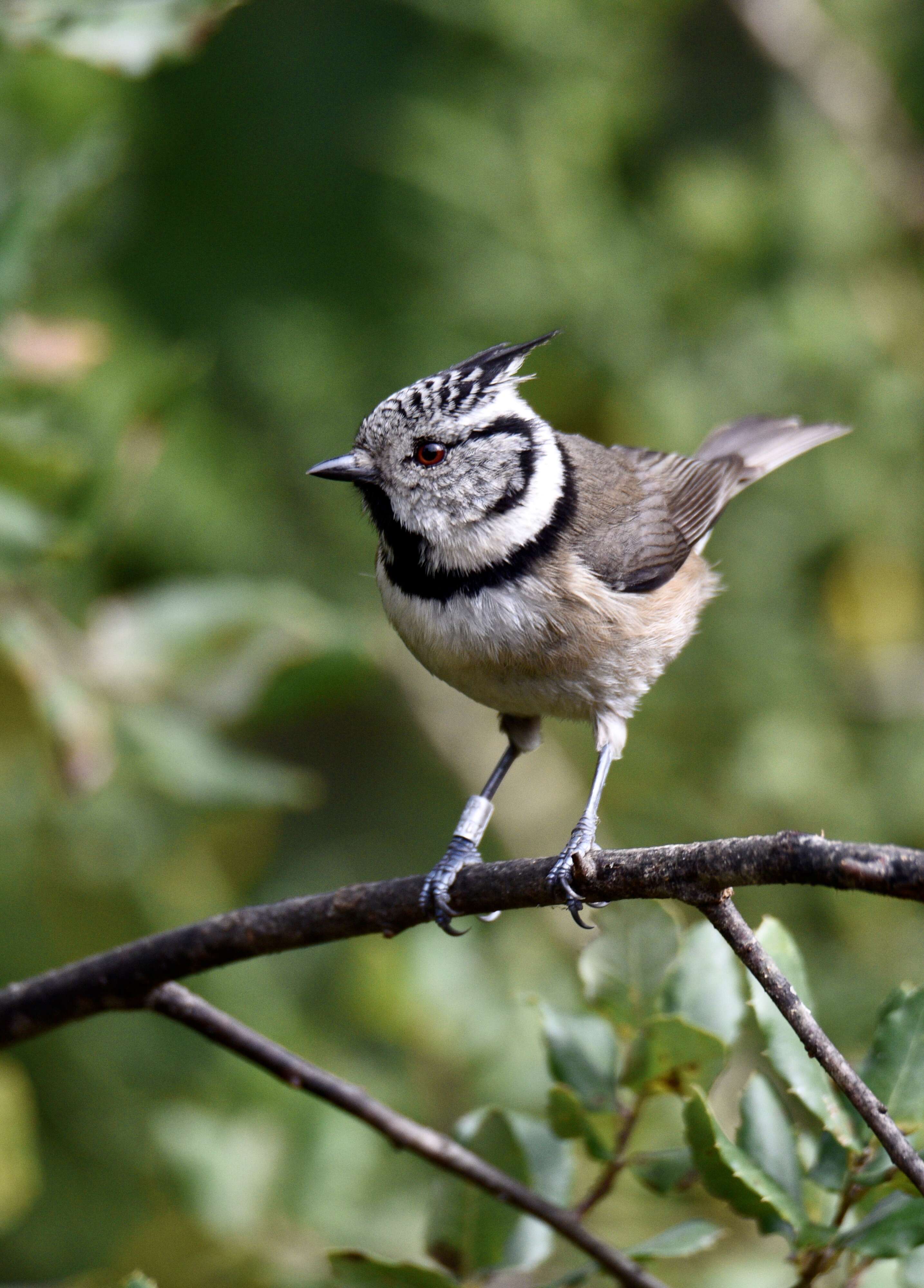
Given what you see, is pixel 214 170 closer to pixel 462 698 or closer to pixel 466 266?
pixel 466 266

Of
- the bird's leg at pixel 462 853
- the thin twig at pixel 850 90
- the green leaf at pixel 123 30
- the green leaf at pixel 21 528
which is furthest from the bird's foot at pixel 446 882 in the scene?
the thin twig at pixel 850 90

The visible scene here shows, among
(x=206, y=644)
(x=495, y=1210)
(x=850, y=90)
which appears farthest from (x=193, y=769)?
(x=850, y=90)

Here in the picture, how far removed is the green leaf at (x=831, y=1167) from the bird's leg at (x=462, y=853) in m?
0.51

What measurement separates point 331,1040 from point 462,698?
1340mm

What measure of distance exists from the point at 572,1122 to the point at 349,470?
151 centimetres

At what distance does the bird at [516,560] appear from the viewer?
101 inches

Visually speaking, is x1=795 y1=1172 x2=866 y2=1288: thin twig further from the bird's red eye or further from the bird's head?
the bird's red eye

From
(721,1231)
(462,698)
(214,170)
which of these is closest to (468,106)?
(214,170)

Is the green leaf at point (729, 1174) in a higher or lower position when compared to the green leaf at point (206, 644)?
lower

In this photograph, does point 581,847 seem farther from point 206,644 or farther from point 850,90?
point 850,90

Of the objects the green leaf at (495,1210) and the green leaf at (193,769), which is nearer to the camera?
the green leaf at (495,1210)

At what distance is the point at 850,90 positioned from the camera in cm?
426

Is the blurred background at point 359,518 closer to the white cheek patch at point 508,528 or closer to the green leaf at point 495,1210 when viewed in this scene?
the white cheek patch at point 508,528

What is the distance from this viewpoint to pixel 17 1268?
312cm
